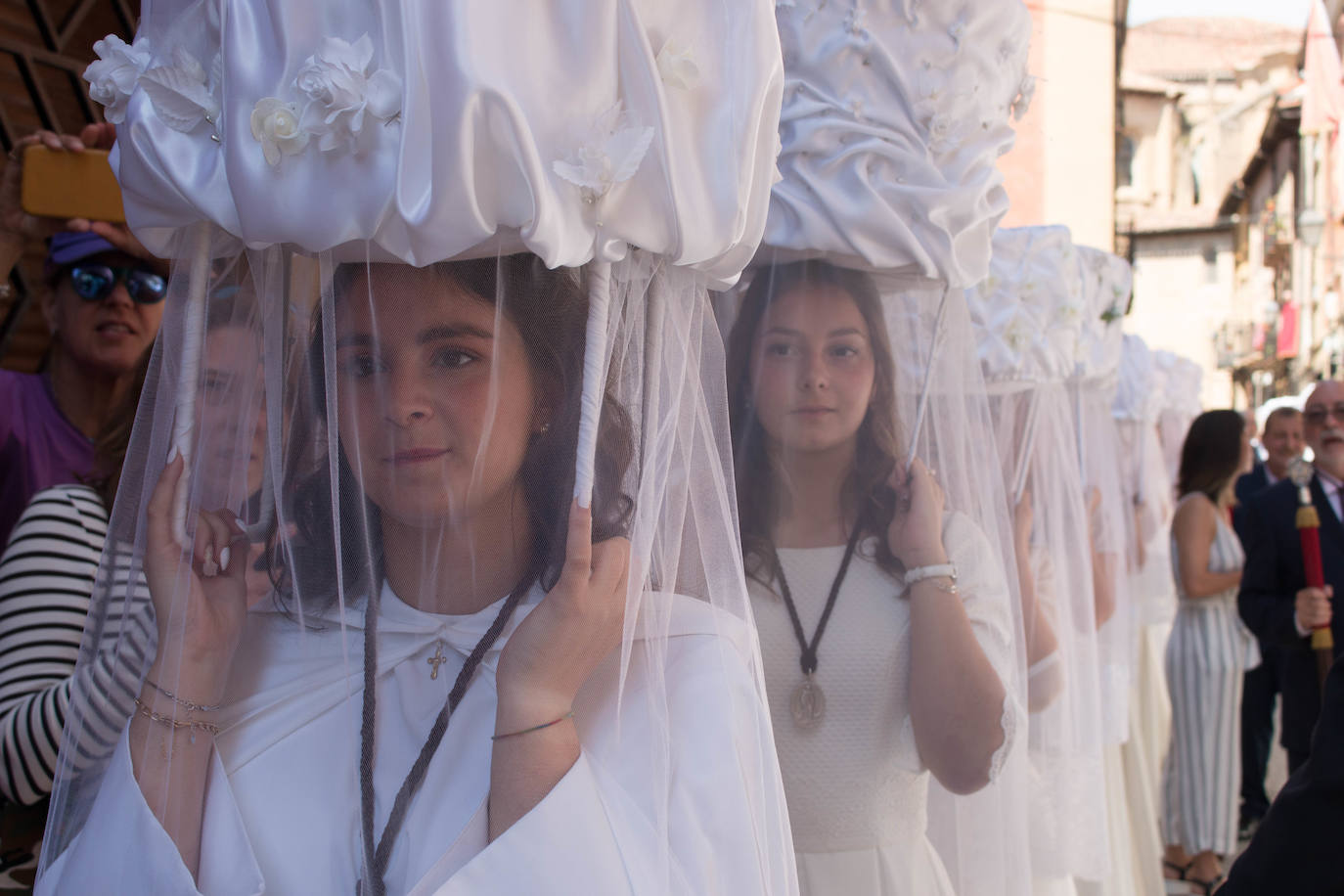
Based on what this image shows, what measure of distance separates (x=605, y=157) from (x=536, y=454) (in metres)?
0.40

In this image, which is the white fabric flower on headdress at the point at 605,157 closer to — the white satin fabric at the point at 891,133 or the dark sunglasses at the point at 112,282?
the white satin fabric at the point at 891,133

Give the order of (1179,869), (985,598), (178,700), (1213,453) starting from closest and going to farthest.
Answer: (178,700), (985,598), (1179,869), (1213,453)

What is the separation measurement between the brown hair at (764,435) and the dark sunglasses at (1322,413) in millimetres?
3576

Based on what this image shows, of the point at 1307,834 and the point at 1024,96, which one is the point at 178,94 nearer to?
the point at 1307,834

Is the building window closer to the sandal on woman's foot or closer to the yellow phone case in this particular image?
the sandal on woman's foot

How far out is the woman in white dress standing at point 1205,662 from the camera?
5758mm

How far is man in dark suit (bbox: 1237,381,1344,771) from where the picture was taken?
15.9ft

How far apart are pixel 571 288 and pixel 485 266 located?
0.36 ft

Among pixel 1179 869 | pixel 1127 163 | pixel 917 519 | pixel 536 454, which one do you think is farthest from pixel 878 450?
pixel 1127 163

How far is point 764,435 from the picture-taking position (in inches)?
99.1

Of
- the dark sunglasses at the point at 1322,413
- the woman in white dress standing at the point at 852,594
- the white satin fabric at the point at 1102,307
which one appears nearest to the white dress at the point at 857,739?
the woman in white dress standing at the point at 852,594

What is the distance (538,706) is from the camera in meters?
1.41

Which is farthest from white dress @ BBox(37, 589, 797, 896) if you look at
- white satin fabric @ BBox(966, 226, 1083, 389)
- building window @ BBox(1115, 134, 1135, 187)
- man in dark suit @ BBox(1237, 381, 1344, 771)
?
building window @ BBox(1115, 134, 1135, 187)

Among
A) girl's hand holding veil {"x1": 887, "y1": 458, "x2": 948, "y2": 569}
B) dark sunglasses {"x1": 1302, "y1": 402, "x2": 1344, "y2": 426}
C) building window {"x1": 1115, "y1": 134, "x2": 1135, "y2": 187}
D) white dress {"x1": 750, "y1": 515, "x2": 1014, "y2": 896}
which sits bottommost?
white dress {"x1": 750, "y1": 515, "x2": 1014, "y2": 896}
